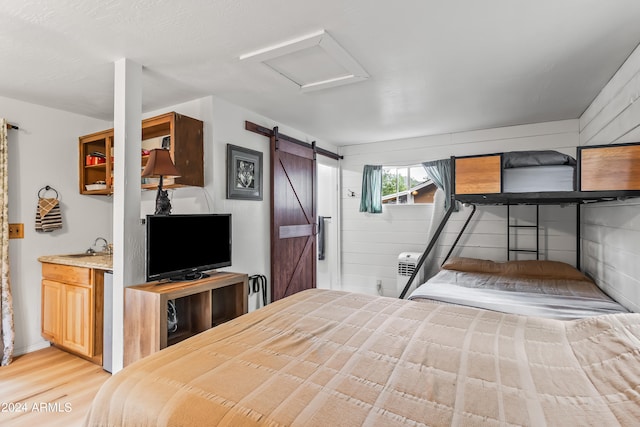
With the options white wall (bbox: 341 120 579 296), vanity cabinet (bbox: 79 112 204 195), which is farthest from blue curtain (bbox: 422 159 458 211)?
vanity cabinet (bbox: 79 112 204 195)

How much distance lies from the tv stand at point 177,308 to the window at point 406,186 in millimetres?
2957

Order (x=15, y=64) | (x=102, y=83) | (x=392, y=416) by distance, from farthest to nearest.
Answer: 1. (x=102, y=83)
2. (x=15, y=64)
3. (x=392, y=416)

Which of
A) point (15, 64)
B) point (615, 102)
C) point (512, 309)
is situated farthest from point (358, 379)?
point (15, 64)

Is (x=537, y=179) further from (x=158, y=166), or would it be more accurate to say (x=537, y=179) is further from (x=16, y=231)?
(x=16, y=231)

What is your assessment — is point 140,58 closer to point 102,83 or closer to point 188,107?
point 102,83

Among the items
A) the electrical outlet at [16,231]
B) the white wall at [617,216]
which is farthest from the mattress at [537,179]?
the electrical outlet at [16,231]

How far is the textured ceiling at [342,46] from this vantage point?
70.0 inches

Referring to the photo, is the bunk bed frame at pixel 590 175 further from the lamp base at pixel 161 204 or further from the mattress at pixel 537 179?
the lamp base at pixel 161 204

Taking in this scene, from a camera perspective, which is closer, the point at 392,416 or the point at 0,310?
the point at 392,416

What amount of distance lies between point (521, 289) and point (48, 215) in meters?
4.64

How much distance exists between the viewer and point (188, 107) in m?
3.24

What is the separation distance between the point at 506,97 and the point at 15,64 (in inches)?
161

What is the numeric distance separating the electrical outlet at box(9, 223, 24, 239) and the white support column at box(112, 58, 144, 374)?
1.64 meters

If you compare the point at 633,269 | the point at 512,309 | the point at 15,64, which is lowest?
the point at 512,309
